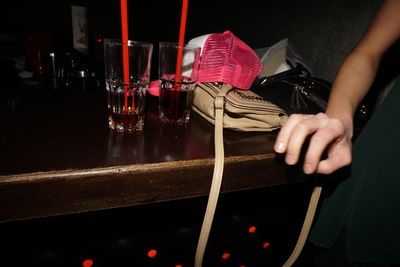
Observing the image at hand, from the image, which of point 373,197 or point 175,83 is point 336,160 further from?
point 175,83

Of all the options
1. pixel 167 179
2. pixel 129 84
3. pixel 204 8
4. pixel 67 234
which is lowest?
pixel 67 234

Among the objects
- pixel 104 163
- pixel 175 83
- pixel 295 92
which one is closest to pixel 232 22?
pixel 295 92

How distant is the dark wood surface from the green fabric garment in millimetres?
256

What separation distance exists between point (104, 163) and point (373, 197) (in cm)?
74

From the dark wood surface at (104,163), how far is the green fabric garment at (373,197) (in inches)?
10.1

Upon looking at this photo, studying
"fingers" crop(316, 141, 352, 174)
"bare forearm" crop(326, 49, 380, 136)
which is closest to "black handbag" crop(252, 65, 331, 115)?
"bare forearm" crop(326, 49, 380, 136)

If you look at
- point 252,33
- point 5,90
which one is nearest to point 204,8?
point 252,33

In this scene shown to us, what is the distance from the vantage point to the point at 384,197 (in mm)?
657

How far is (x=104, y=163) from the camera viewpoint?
0.41 metres

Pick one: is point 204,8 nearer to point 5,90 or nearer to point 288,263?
point 5,90

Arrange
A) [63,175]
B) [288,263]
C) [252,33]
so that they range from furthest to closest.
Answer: [252,33], [288,263], [63,175]

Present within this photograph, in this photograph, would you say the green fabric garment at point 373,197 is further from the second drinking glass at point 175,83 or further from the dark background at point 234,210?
the second drinking glass at point 175,83

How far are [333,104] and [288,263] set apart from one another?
1.40 feet

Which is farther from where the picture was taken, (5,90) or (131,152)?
(5,90)
